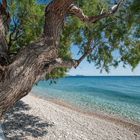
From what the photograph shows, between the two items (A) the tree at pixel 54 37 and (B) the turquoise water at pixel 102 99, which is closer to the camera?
(A) the tree at pixel 54 37

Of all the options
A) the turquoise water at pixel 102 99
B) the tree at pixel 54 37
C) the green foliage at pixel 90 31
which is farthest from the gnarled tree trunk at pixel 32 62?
the turquoise water at pixel 102 99

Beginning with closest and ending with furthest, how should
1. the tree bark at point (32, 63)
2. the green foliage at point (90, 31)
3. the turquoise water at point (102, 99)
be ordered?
the tree bark at point (32, 63), the green foliage at point (90, 31), the turquoise water at point (102, 99)

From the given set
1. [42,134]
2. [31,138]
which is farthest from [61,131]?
[31,138]

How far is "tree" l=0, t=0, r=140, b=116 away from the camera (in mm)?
3295

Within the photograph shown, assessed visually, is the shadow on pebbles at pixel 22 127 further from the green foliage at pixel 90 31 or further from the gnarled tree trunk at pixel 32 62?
the gnarled tree trunk at pixel 32 62

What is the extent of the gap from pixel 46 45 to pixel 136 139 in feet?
31.9

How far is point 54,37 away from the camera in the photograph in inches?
156

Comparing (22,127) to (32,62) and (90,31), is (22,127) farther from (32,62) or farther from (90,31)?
(32,62)

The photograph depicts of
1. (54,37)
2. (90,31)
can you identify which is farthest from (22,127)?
(54,37)

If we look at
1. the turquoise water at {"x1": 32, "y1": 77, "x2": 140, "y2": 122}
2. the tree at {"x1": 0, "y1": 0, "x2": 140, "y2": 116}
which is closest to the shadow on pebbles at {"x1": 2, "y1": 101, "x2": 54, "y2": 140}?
the tree at {"x1": 0, "y1": 0, "x2": 140, "y2": 116}

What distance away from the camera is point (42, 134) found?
394 inches

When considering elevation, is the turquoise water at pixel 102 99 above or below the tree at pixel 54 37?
below

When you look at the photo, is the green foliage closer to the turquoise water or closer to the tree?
the tree

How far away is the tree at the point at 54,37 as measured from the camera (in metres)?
3.29
